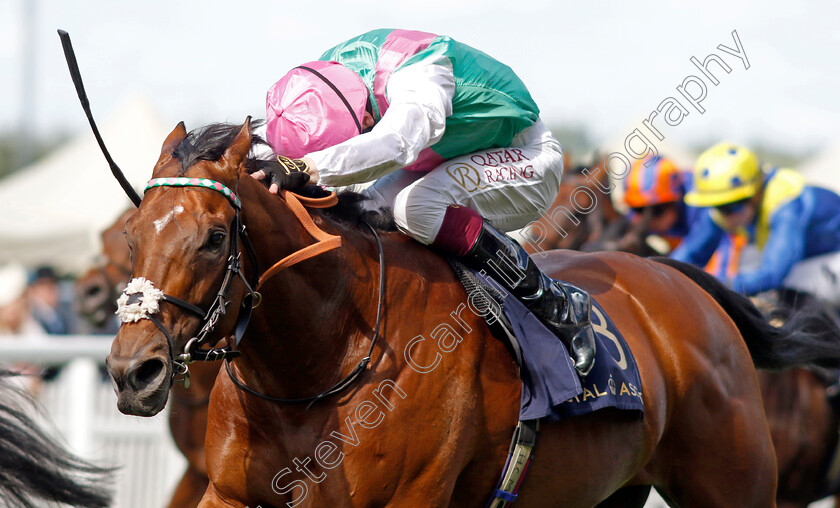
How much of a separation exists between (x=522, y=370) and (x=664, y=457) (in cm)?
116

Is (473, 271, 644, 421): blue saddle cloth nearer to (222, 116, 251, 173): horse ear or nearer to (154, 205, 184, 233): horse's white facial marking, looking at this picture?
(222, 116, 251, 173): horse ear

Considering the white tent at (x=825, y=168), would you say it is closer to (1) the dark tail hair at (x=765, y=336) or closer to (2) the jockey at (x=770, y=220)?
(2) the jockey at (x=770, y=220)

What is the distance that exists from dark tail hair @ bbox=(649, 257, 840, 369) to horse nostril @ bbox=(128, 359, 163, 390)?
9.48 feet

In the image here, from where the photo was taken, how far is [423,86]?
320 cm

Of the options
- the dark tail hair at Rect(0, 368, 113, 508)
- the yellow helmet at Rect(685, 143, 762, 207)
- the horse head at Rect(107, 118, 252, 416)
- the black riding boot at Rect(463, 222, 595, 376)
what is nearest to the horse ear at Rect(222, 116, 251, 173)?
the horse head at Rect(107, 118, 252, 416)

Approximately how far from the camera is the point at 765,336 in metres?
4.73

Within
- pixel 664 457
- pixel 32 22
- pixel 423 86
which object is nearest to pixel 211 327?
pixel 423 86

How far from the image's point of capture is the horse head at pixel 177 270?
245cm

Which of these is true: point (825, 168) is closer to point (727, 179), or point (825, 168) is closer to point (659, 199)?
point (659, 199)

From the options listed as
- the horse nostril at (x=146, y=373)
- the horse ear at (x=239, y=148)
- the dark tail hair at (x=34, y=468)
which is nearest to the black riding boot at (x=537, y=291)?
the horse ear at (x=239, y=148)

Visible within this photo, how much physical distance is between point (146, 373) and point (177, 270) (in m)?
0.28

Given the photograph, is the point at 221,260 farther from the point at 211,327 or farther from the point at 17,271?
the point at 17,271

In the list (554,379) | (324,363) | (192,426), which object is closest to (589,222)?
(192,426)

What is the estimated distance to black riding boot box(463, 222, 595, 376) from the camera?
3398 mm
